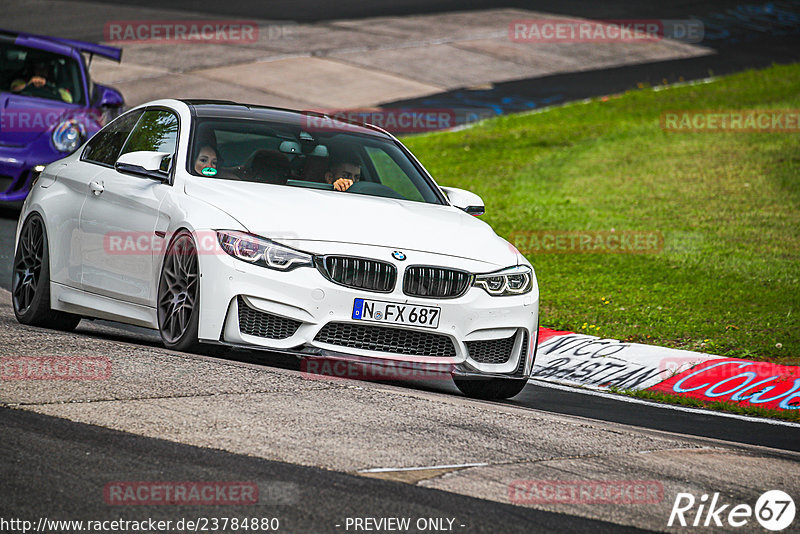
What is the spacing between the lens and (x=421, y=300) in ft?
22.7

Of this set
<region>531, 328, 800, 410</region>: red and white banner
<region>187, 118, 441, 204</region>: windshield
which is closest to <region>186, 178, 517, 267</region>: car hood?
<region>187, 118, 441, 204</region>: windshield

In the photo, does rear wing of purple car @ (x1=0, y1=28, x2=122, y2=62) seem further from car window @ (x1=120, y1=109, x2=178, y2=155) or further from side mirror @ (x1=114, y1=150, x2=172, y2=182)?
side mirror @ (x1=114, y1=150, x2=172, y2=182)

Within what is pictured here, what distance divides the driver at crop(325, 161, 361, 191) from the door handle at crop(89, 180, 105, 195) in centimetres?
147

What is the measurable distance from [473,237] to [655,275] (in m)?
5.58

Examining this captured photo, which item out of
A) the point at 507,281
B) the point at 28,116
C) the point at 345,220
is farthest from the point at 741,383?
the point at 28,116

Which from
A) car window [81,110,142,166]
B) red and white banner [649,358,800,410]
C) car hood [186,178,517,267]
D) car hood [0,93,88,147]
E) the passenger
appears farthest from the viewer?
car hood [0,93,88,147]

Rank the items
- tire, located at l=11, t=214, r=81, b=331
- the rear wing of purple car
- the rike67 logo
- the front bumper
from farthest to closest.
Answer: the rear wing of purple car → tire, located at l=11, t=214, r=81, b=331 → the front bumper → the rike67 logo

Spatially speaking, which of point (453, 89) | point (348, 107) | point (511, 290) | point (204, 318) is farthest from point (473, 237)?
point (453, 89)

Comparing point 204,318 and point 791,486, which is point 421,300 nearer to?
point 204,318

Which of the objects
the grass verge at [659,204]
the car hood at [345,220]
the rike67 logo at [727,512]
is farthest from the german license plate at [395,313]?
the grass verge at [659,204]

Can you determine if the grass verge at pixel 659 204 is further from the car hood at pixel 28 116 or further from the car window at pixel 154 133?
A: the car hood at pixel 28 116

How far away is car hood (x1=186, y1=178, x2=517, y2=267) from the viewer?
6938mm

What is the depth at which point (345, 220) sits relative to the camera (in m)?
7.14

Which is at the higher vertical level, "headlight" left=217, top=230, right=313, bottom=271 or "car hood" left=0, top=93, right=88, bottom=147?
"headlight" left=217, top=230, right=313, bottom=271
